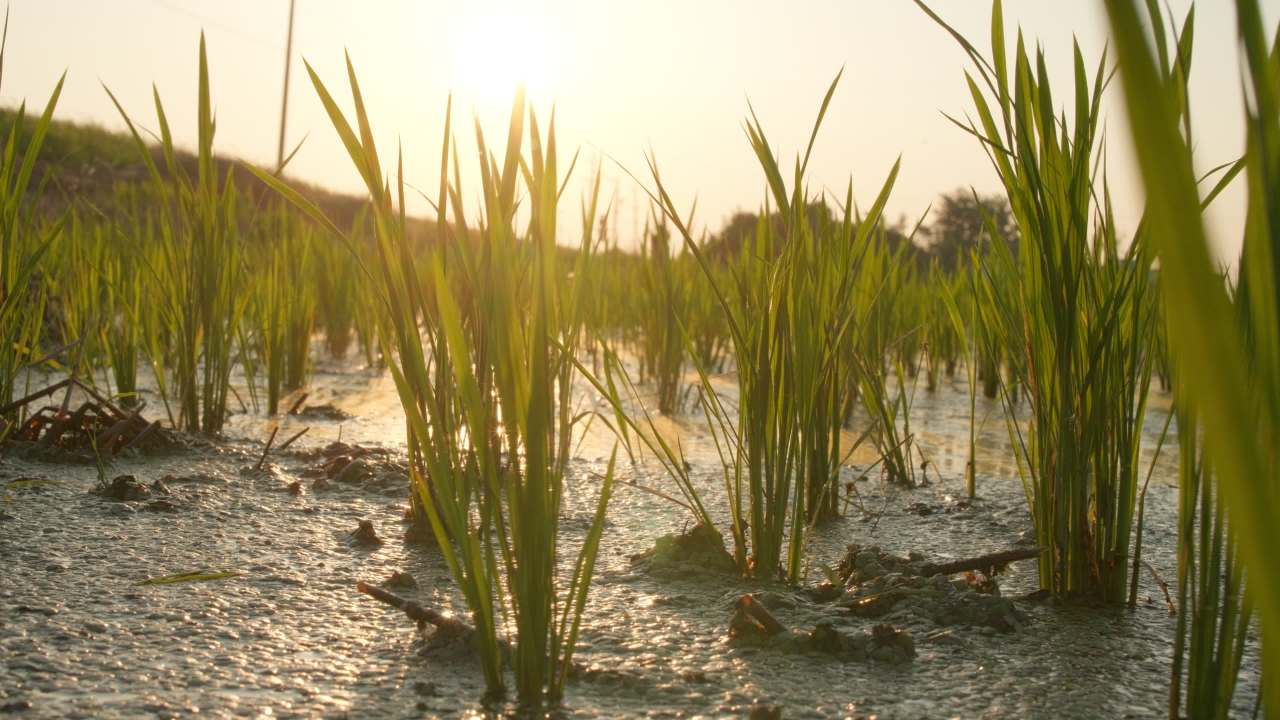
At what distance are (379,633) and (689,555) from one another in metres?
Answer: 0.41

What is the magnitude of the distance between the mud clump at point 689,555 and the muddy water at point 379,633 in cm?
2

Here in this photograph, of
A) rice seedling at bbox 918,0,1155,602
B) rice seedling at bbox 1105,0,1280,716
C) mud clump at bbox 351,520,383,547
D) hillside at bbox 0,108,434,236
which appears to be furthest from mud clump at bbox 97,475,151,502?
hillside at bbox 0,108,434,236

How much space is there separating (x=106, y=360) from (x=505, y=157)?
1641 millimetres

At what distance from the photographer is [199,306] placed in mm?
1820

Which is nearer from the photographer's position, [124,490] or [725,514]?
[124,490]

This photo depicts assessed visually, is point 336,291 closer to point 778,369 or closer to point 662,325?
point 662,325

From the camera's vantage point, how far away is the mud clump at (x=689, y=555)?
3.75 ft

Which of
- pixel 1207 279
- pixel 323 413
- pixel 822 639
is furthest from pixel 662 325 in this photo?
pixel 1207 279

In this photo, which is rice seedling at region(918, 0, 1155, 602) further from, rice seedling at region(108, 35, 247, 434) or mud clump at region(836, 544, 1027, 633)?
rice seedling at region(108, 35, 247, 434)

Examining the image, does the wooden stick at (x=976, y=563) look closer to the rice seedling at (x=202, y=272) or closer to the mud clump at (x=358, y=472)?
the mud clump at (x=358, y=472)

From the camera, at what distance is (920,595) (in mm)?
1034

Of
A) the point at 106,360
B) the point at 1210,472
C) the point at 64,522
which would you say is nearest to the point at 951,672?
the point at 1210,472

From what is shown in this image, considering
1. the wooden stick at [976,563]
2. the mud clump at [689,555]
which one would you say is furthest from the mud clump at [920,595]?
the mud clump at [689,555]

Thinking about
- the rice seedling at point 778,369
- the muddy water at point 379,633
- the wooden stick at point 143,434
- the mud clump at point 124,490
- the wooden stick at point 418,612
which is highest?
the rice seedling at point 778,369
